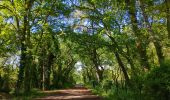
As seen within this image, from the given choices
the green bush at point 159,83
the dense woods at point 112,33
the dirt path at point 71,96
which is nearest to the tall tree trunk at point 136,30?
the dense woods at point 112,33

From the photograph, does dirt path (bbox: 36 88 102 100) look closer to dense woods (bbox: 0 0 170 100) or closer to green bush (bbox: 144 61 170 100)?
dense woods (bbox: 0 0 170 100)

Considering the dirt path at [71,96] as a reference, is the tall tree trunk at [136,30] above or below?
above

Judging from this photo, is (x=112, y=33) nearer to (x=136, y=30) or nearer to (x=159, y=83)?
(x=136, y=30)

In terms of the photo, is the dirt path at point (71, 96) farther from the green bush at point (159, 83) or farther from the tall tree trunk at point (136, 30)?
the green bush at point (159, 83)

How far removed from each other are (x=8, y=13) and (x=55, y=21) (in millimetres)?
6640

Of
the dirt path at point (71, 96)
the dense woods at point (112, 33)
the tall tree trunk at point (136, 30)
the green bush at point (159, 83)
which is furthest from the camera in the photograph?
the dirt path at point (71, 96)

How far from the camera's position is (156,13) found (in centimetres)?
2038

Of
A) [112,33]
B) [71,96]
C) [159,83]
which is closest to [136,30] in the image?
[112,33]

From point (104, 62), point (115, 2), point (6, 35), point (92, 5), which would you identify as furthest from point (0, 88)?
point (104, 62)

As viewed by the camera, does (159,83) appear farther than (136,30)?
No

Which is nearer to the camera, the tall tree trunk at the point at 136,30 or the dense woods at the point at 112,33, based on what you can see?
the dense woods at the point at 112,33

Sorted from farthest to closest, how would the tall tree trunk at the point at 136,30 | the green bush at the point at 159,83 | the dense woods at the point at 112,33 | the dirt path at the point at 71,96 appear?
1. the dirt path at the point at 71,96
2. the tall tree trunk at the point at 136,30
3. the dense woods at the point at 112,33
4. the green bush at the point at 159,83

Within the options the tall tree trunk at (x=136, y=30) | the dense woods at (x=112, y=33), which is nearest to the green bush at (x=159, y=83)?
the dense woods at (x=112, y=33)

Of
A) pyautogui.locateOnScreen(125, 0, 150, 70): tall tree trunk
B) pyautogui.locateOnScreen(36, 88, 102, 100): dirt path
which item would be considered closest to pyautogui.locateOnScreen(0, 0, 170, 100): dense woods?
pyautogui.locateOnScreen(125, 0, 150, 70): tall tree trunk
